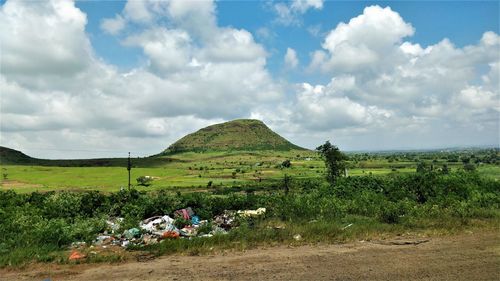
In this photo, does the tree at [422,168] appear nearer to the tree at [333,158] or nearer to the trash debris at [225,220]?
the tree at [333,158]

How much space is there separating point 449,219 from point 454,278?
714 cm

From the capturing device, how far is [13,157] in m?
161

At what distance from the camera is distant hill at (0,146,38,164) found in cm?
15388

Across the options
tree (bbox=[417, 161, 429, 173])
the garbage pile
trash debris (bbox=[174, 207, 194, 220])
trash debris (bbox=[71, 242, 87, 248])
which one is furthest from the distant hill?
trash debris (bbox=[71, 242, 87, 248])

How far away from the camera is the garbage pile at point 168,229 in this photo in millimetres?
13523

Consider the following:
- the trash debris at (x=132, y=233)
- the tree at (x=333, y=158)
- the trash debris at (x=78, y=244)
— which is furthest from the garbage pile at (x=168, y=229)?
the tree at (x=333, y=158)

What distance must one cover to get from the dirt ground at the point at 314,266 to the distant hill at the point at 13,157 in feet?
533

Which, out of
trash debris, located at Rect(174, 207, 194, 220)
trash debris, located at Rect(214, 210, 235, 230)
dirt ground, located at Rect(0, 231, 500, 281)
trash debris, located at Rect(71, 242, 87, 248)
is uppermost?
trash debris, located at Rect(174, 207, 194, 220)

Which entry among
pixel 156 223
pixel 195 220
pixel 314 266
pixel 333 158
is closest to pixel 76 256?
pixel 156 223

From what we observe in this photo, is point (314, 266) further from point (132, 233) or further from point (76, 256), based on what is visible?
point (132, 233)

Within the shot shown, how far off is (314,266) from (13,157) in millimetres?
180249

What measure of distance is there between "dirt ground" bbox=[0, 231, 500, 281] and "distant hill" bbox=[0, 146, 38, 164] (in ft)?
533

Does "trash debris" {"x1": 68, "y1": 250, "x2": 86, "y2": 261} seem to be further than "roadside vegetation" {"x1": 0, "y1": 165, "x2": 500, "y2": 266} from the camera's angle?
No

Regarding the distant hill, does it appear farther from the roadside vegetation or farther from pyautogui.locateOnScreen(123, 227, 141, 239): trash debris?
pyautogui.locateOnScreen(123, 227, 141, 239): trash debris
